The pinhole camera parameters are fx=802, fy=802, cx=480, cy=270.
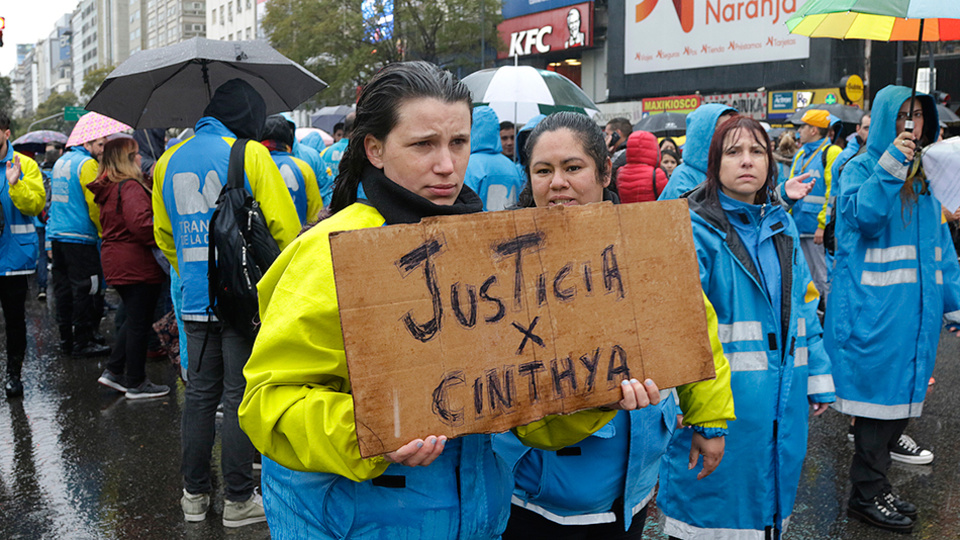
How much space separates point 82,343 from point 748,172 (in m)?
7.23

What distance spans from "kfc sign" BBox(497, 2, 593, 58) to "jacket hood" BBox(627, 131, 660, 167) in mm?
31676

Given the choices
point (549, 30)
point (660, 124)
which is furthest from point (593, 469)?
point (549, 30)

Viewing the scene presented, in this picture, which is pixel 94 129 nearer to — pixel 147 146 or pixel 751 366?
pixel 147 146

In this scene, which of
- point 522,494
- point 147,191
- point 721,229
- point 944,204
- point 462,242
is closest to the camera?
point 462,242

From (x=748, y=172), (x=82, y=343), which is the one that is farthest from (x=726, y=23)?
(x=748, y=172)

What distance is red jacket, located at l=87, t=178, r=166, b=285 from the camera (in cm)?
629

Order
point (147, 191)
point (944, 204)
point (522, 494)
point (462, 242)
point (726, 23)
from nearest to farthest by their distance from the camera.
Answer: point (462, 242) < point (522, 494) < point (944, 204) < point (147, 191) < point (726, 23)

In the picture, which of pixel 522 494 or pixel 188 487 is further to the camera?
pixel 188 487

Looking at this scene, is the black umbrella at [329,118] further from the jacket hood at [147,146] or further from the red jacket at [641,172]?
the red jacket at [641,172]

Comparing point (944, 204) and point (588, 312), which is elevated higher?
point (944, 204)

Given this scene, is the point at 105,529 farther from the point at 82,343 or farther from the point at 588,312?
the point at 82,343

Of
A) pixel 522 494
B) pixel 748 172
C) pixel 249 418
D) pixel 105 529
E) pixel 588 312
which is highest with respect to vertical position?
pixel 748 172

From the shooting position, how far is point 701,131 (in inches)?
153

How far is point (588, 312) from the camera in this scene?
1721mm
